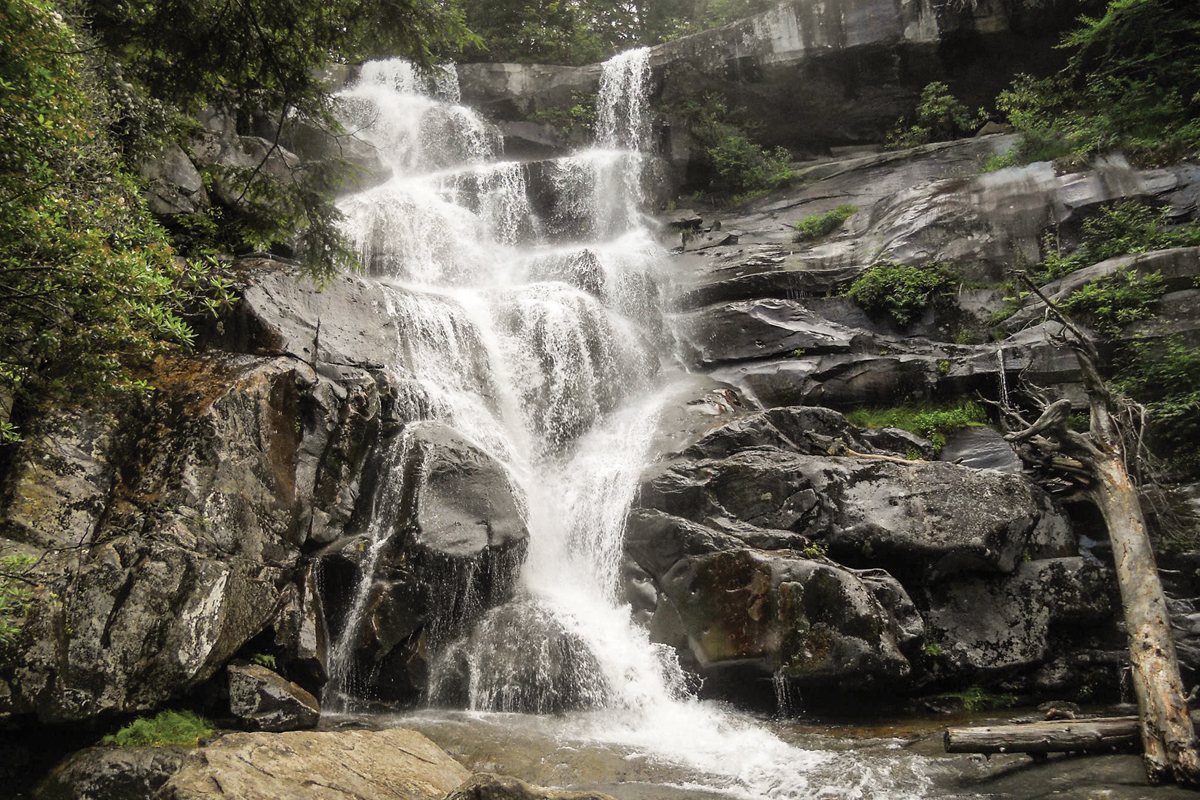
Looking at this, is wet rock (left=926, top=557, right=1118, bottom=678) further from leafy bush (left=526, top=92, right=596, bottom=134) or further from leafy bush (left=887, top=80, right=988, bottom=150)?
leafy bush (left=526, top=92, right=596, bottom=134)

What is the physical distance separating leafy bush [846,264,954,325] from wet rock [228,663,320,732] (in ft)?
41.0

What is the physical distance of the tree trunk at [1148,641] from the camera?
18.4 ft

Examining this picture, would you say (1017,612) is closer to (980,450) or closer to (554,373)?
(980,450)

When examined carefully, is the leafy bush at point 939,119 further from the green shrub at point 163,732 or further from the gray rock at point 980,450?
the green shrub at point 163,732

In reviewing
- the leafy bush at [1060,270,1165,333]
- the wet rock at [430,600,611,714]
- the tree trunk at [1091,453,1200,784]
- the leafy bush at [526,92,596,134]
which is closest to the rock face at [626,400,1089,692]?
the wet rock at [430,600,611,714]

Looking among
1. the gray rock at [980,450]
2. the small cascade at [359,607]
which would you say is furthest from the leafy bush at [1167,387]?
the small cascade at [359,607]

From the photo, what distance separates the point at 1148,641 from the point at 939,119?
1696 cm

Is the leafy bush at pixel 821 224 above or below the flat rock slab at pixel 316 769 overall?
above

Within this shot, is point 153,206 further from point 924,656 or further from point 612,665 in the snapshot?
point 924,656

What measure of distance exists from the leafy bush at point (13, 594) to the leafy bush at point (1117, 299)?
1406cm

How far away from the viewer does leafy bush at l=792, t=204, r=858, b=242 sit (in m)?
16.7

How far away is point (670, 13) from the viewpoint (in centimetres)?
2694

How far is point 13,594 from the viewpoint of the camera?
4352mm

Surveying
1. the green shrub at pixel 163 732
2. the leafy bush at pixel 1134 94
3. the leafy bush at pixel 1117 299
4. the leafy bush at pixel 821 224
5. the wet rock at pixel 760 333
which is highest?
the leafy bush at pixel 1134 94
